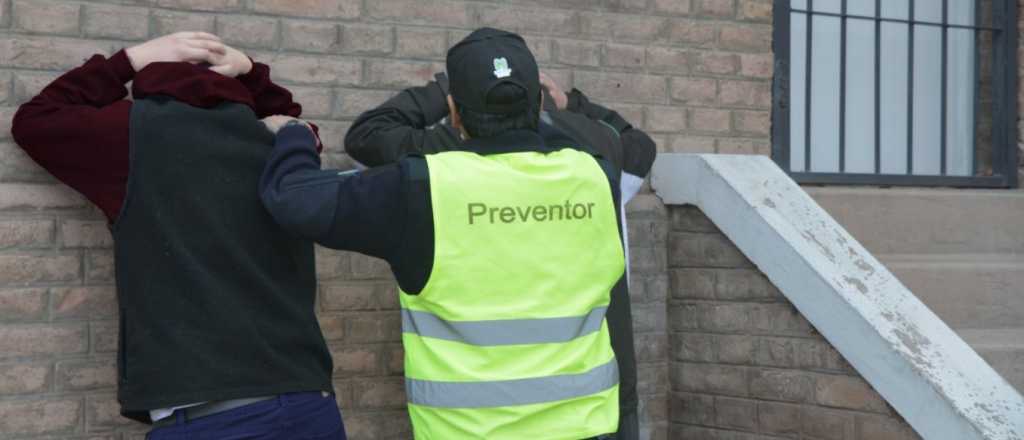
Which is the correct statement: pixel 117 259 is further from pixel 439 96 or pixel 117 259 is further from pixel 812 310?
pixel 812 310

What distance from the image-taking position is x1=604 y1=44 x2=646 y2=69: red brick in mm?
5586

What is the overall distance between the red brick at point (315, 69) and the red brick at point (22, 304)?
3.85 ft

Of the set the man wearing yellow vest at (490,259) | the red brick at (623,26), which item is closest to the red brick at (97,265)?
the man wearing yellow vest at (490,259)

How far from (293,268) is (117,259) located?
1.58 feet

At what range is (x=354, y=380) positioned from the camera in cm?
491

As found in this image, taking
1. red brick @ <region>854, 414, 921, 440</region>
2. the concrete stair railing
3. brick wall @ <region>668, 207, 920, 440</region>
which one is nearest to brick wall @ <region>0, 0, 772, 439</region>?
brick wall @ <region>668, 207, 920, 440</region>

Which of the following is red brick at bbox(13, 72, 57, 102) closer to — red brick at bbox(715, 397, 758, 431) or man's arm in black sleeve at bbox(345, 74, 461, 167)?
man's arm in black sleeve at bbox(345, 74, 461, 167)

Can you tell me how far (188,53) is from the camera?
3828 millimetres

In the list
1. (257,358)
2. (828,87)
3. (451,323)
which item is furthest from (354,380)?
(828,87)

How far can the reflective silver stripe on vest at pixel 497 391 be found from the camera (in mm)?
3074

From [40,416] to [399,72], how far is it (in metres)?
1.87

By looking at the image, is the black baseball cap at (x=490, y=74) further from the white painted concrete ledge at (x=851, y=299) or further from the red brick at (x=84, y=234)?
the white painted concrete ledge at (x=851, y=299)

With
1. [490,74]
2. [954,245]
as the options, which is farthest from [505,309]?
[954,245]

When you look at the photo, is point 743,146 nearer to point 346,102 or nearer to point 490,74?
point 346,102
